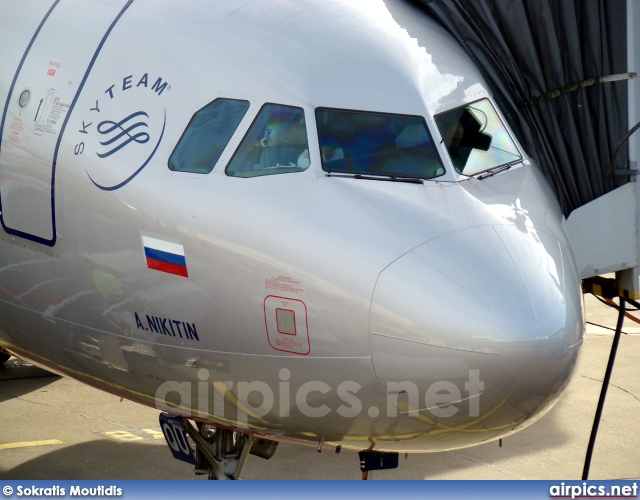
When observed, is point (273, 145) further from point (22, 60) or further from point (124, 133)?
point (22, 60)

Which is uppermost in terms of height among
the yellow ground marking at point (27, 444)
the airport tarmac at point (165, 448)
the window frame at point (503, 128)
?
the window frame at point (503, 128)

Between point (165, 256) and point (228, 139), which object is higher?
point (228, 139)

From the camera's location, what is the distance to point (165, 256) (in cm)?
628

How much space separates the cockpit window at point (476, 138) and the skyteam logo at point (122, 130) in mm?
1849

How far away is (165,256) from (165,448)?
5.39 metres

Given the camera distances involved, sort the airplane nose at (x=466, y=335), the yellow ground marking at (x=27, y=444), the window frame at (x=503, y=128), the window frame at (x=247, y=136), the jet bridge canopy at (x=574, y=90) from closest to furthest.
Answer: the airplane nose at (x=466, y=335) → the window frame at (x=247, y=136) → the window frame at (x=503, y=128) → the jet bridge canopy at (x=574, y=90) → the yellow ground marking at (x=27, y=444)

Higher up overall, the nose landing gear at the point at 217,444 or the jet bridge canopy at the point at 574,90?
the jet bridge canopy at the point at 574,90

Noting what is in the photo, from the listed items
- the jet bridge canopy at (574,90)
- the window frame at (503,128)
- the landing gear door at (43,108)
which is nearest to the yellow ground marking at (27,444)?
the landing gear door at (43,108)

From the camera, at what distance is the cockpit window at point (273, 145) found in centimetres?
618

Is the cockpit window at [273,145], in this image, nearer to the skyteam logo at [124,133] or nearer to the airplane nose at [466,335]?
the skyteam logo at [124,133]

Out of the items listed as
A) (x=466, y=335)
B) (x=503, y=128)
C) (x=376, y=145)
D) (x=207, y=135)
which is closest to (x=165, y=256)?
(x=207, y=135)

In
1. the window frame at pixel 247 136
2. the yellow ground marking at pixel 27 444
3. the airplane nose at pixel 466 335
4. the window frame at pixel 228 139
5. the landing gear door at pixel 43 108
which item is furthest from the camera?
the yellow ground marking at pixel 27 444

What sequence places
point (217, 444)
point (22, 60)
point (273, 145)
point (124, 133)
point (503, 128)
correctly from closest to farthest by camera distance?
1. point (273, 145)
2. point (124, 133)
3. point (503, 128)
4. point (217, 444)
5. point (22, 60)

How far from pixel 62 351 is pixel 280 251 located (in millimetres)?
2264
